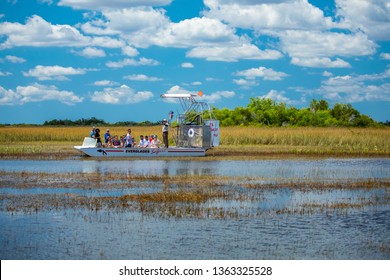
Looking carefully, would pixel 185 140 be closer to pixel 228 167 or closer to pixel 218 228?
→ pixel 228 167

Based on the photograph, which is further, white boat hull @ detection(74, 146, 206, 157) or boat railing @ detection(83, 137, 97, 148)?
boat railing @ detection(83, 137, 97, 148)

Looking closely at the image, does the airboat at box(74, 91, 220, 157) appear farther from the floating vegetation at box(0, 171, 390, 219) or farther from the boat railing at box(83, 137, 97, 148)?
the floating vegetation at box(0, 171, 390, 219)

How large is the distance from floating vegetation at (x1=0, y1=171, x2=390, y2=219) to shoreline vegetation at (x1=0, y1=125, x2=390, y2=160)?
508 inches

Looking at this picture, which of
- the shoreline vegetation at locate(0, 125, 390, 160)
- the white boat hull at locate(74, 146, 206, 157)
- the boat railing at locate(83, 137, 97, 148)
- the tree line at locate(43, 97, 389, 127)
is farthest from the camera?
the tree line at locate(43, 97, 389, 127)

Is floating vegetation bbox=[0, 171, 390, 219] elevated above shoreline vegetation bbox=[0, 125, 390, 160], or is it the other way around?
shoreline vegetation bbox=[0, 125, 390, 160]

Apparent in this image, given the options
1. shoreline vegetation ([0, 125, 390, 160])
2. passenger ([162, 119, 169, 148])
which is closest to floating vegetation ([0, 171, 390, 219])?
passenger ([162, 119, 169, 148])

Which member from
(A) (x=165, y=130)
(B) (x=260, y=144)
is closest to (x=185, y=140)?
(A) (x=165, y=130)

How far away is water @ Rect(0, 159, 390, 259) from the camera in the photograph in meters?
14.7

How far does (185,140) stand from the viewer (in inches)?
1596

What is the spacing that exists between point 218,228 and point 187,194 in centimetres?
521

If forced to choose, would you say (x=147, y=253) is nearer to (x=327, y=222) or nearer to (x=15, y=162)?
(x=327, y=222)

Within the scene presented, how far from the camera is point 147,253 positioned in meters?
14.6

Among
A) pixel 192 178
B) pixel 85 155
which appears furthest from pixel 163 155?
pixel 192 178

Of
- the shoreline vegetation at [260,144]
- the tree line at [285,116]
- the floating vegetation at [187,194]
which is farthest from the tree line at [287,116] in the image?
the floating vegetation at [187,194]
